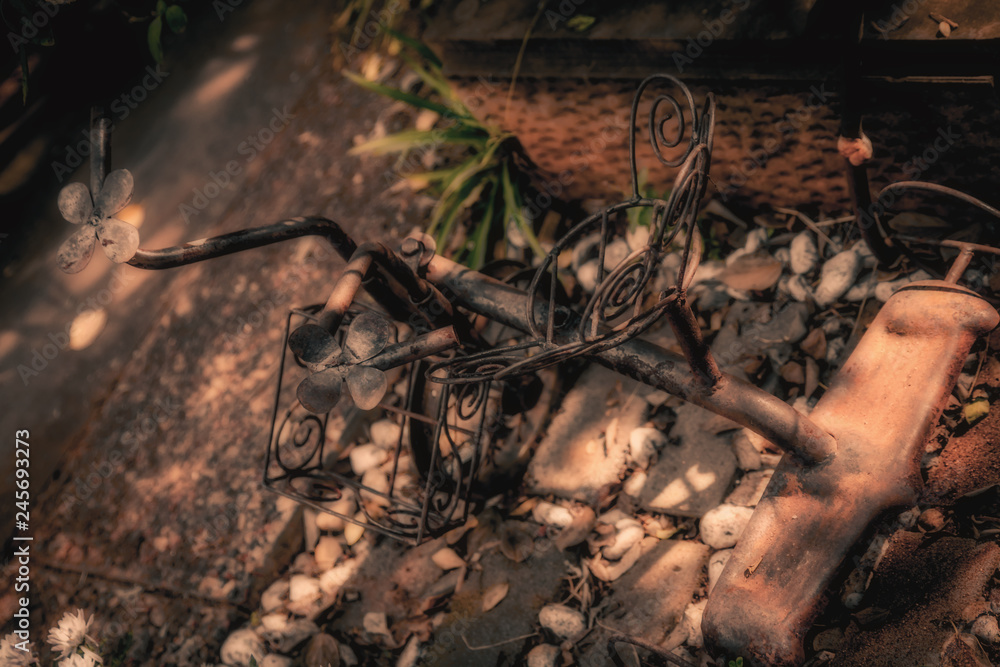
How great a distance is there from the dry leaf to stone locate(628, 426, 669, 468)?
1.86 feet

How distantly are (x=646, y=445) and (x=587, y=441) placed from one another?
21 cm

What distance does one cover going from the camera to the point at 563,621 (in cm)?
186

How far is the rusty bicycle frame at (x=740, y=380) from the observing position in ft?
4.11

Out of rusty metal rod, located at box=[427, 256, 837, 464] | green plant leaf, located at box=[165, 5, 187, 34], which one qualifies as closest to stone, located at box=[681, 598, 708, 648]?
rusty metal rod, located at box=[427, 256, 837, 464]

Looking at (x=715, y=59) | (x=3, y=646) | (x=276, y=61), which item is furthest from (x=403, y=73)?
(x=3, y=646)

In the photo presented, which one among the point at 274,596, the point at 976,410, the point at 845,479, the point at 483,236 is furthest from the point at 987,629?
the point at 274,596

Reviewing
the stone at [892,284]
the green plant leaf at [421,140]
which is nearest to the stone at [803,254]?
the stone at [892,284]

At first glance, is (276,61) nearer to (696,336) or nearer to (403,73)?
(403,73)

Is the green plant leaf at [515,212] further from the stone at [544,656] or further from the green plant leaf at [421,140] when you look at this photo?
the stone at [544,656]

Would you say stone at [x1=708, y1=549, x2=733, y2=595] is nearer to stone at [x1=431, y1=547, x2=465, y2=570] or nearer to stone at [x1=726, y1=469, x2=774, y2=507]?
stone at [x1=726, y1=469, x2=774, y2=507]

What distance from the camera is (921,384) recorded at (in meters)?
1.56

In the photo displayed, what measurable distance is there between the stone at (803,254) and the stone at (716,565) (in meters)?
0.94

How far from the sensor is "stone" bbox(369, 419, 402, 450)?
7.84ft

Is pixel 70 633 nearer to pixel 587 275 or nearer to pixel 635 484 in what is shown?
pixel 635 484
